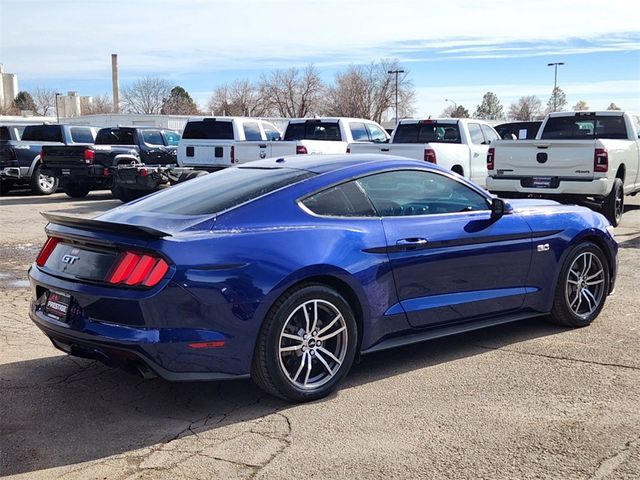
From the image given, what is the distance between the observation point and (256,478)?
3.46 m

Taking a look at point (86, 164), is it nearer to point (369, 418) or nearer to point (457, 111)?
point (369, 418)

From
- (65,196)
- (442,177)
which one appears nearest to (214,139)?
(65,196)

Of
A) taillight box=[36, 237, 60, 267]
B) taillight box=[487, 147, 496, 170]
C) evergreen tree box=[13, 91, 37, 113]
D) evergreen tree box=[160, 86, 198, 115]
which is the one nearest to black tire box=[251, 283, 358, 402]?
taillight box=[36, 237, 60, 267]

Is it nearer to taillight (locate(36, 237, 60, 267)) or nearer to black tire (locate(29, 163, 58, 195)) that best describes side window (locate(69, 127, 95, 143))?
black tire (locate(29, 163, 58, 195))

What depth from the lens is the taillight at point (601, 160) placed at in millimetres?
11656

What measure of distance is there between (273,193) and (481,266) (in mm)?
1758

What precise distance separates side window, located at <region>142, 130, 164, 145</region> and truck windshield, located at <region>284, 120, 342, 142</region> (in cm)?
474

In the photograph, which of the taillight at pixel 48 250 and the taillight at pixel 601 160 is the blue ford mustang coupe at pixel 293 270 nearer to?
the taillight at pixel 48 250

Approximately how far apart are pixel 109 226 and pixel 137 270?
39 cm

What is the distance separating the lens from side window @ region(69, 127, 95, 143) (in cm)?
2038

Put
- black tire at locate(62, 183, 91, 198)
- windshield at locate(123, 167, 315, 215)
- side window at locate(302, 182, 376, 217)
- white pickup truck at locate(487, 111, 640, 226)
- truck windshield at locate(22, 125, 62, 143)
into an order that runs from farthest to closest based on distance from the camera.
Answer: truck windshield at locate(22, 125, 62, 143)
black tire at locate(62, 183, 91, 198)
white pickup truck at locate(487, 111, 640, 226)
side window at locate(302, 182, 376, 217)
windshield at locate(123, 167, 315, 215)

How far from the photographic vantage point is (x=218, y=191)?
4.84 meters

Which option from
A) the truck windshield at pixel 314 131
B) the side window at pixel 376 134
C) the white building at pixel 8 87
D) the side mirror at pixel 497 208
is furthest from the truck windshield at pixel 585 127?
the white building at pixel 8 87

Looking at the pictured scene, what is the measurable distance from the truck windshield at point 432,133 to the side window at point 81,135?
34.1ft
